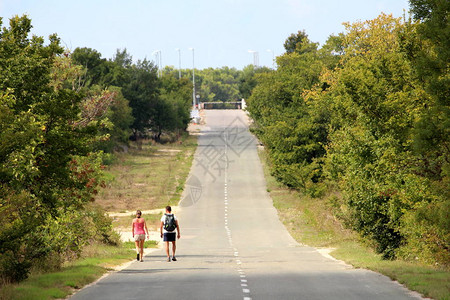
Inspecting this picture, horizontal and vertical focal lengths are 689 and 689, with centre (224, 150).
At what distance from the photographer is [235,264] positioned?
23.5 m

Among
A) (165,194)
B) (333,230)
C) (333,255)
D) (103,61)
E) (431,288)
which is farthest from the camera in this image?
(103,61)

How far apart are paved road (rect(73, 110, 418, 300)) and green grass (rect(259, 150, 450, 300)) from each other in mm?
553

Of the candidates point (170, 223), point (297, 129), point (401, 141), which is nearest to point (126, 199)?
point (297, 129)

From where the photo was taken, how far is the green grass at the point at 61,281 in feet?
46.6

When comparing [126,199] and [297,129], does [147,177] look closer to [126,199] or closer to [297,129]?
[126,199]

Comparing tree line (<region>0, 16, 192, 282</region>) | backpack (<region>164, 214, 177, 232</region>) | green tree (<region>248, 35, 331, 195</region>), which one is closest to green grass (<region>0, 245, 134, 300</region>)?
tree line (<region>0, 16, 192, 282</region>)

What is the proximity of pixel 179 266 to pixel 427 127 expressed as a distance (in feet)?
29.8

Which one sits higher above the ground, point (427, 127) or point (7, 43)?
point (7, 43)

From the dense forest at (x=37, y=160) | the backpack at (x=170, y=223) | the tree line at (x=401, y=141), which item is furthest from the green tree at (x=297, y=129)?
the backpack at (x=170, y=223)

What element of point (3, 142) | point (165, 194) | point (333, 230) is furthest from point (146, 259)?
point (165, 194)

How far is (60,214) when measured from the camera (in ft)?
74.7

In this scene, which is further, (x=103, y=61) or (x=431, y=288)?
(x=103, y=61)

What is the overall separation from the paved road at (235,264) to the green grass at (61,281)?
1.62 ft

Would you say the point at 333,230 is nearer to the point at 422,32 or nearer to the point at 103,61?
the point at 422,32
